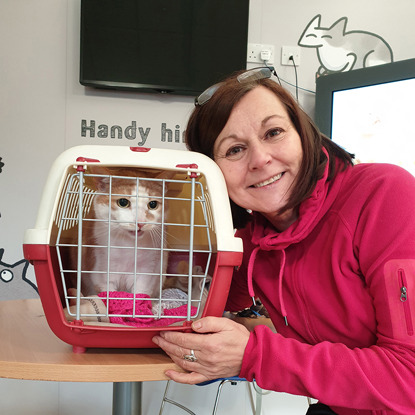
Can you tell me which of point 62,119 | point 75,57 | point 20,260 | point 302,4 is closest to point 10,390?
point 20,260

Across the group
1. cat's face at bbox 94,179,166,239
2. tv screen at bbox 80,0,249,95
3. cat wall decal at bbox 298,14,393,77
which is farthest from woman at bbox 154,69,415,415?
cat wall decal at bbox 298,14,393,77

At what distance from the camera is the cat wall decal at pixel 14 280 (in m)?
2.30

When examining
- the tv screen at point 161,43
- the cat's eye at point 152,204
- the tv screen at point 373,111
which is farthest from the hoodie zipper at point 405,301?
the tv screen at point 161,43

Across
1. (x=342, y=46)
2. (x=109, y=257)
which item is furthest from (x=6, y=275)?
(x=342, y=46)

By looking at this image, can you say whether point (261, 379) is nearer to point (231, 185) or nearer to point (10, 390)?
point (231, 185)

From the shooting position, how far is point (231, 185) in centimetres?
106

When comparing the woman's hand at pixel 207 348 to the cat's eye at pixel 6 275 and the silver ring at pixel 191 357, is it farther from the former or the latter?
the cat's eye at pixel 6 275

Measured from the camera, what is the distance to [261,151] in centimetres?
99

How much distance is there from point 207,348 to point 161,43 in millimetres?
1948

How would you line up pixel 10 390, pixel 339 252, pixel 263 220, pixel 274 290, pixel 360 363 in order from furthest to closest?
pixel 10 390, pixel 263 220, pixel 274 290, pixel 339 252, pixel 360 363

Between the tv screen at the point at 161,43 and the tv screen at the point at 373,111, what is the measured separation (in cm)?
54

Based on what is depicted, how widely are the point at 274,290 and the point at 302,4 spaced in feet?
6.88

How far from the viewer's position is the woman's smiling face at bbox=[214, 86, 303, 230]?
101 cm

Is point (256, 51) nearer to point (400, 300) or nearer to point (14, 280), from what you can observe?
point (14, 280)
